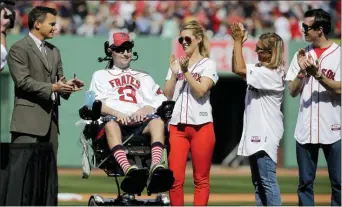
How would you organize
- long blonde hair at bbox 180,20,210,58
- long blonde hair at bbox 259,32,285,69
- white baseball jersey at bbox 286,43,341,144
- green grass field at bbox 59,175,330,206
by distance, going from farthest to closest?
green grass field at bbox 59,175,330,206
long blonde hair at bbox 180,20,210,58
long blonde hair at bbox 259,32,285,69
white baseball jersey at bbox 286,43,341,144

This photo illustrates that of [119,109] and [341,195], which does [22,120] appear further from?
[341,195]

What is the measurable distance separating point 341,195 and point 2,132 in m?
13.7

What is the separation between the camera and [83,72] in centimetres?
2327

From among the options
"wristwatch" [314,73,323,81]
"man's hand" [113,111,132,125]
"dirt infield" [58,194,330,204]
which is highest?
"wristwatch" [314,73,323,81]

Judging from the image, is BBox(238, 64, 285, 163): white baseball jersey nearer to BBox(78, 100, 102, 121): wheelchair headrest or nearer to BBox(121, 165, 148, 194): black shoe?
BBox(121, 165, 148, 194): black shoe

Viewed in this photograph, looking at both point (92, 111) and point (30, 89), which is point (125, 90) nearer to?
point (92, 111)

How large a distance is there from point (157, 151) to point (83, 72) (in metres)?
13.8

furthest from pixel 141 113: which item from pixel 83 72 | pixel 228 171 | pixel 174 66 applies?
pixel 83 72

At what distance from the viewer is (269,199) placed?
32.8ft

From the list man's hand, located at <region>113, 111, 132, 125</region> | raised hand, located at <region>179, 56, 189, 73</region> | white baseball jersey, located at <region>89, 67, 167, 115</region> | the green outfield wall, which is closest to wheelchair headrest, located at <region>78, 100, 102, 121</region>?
man's hand, located at <region>113, 111, 132, 125</region>

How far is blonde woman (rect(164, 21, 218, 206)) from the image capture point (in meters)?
10.5

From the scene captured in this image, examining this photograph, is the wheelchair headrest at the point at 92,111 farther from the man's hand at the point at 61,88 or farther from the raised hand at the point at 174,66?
the raised hand at the point at 174,66

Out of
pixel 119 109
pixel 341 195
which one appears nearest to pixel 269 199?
pixel 341 195

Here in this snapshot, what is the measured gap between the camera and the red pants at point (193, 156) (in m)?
10.5
